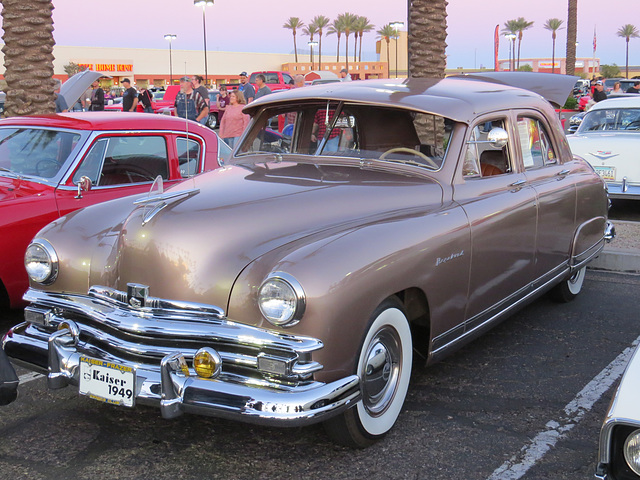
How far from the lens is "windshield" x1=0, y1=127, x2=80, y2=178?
543 centimetres

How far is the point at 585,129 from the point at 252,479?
29.1 feet

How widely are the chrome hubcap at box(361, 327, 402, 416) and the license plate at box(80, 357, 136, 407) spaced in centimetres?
101

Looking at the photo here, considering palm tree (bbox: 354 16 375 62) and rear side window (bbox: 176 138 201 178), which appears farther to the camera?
palm tree (bbox: 354 16 375 62)

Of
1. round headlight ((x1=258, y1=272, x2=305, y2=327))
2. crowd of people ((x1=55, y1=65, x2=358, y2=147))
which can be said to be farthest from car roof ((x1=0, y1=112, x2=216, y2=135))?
round headlight ((x1=258, y1=272, x2=305, y2=327))

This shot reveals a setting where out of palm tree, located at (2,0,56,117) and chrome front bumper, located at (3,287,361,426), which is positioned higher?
palm tree, located at (2,0,56,117)

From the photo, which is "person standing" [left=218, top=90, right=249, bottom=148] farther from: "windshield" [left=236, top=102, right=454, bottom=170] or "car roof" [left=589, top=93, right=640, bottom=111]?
"windshield" [left=236, top=102, right=454, bottom=170]

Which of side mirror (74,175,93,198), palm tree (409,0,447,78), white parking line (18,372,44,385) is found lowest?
white parking line (18,372,44,385)

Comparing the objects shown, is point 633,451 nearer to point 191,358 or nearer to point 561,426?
point 561,426

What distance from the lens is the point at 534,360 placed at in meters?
4.66

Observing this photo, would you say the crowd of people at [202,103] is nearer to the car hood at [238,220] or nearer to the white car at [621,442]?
the car hood at [238,220]

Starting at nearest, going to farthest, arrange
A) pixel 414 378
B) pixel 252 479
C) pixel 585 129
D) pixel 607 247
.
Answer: pixel 252 479 → pixel 414 378 → pixel 607 247 → pixel 585 129

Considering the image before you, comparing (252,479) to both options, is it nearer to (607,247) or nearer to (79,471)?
(79,471)

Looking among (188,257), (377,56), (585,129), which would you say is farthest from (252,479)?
Result: (377,56)

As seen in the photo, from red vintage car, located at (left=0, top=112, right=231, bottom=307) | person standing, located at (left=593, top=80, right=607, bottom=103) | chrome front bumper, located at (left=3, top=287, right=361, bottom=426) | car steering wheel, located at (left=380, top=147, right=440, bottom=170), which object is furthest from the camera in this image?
person standing, located at (left=593, top=80, right=607, bottom=103)
